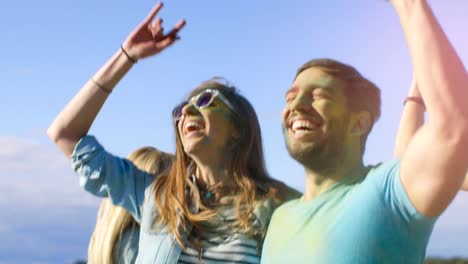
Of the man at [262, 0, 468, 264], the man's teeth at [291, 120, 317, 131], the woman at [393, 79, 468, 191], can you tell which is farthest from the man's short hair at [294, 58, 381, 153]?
the woman at [393, 79, 468, 191]

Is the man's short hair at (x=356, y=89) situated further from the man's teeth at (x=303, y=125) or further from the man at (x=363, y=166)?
the man's teeth at (x=303, y=125)

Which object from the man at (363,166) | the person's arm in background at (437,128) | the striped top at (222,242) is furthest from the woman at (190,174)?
the person's arm in background at (437,128)

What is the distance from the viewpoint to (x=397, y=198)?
253 cm

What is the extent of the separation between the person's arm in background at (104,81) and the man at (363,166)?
154cm

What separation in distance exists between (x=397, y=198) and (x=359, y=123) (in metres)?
0.47

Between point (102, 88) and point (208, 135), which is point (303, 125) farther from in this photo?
point (102, 88)

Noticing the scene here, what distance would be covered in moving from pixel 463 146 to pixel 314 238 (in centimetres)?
64

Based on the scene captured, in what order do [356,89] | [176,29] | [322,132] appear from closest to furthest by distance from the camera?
[322,132] < [356,89] < [176,29]

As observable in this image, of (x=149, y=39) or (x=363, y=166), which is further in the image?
(x=149, y=39)

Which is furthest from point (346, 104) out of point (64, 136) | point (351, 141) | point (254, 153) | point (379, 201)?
point (64, 136)

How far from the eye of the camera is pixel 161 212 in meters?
4.02

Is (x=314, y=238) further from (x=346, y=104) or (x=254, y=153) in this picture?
(x=254, y=153)

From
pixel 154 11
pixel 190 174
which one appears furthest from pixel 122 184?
pixel 154 11

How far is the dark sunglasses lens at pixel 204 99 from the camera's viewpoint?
4.14 meters
